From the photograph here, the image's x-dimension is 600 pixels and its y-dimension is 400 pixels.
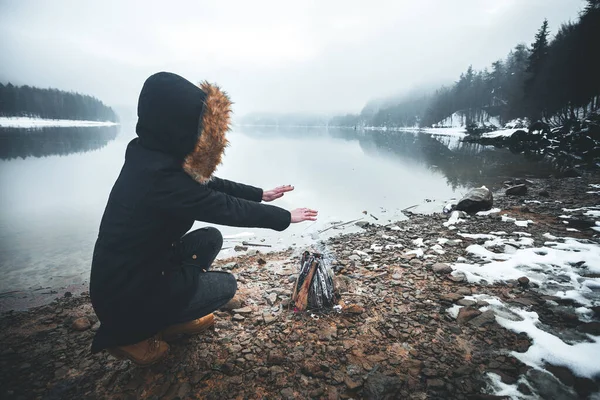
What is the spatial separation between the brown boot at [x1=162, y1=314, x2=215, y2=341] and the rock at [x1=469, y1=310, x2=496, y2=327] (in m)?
3.18

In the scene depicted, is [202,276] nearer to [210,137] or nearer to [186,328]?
[186,328]

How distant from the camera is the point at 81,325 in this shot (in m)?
3.37

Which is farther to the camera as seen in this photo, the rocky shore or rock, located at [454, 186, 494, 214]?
rock, located at [454, 186, 494, 214]

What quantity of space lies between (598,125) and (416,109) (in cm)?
13224

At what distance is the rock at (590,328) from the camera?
2.77 meters

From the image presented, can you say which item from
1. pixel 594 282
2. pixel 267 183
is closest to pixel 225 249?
pixel 594 282

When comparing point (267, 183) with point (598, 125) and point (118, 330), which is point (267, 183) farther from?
point (598, 125)

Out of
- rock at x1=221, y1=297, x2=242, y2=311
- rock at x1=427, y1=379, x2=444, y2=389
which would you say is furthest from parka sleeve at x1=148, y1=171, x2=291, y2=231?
rock at x1=427, y1=379, x2=444, y2=389

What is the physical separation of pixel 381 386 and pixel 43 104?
138 metres

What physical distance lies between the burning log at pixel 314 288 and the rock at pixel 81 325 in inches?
105

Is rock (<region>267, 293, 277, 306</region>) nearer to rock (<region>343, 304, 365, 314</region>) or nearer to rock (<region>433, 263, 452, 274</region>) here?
rock (<region>343, 304, 365, 314</region>)

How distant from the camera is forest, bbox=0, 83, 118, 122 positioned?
277 ft

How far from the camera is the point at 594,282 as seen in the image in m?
Answer: 3.70

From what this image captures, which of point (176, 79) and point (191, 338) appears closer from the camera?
point (176, 79)
